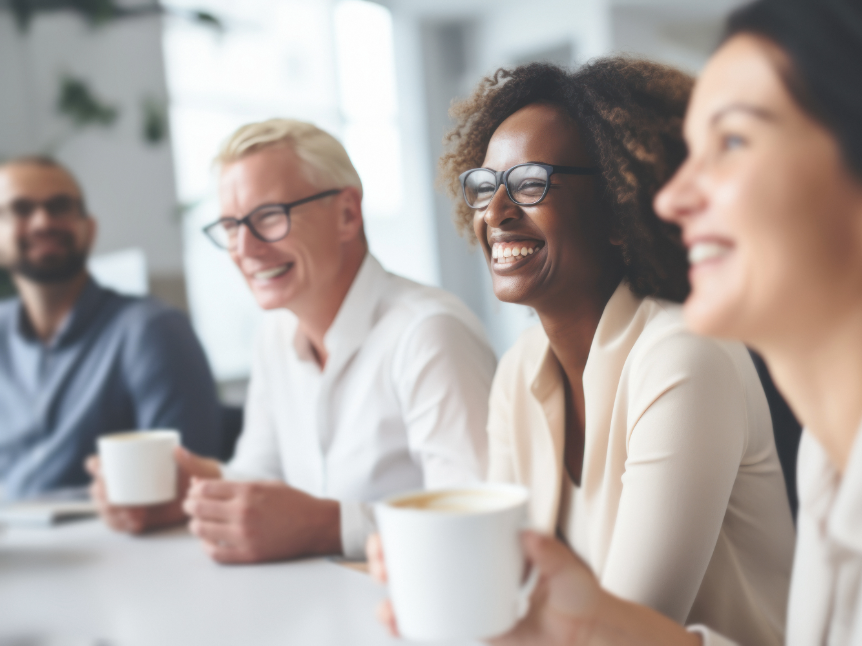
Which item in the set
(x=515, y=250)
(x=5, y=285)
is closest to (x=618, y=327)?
(x=515, y=250)

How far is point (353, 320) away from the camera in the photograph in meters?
1.57

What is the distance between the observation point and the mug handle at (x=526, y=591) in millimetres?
598

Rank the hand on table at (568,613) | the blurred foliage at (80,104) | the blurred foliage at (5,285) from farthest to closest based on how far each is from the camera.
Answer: the blurred foliage at (80,104)
the blurred foliage at (5,285)
the hand on table at (568,613)

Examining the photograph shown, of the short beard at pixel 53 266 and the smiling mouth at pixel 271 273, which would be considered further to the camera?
the short beard at pixel 53 266

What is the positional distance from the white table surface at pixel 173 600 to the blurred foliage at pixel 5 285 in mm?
1720

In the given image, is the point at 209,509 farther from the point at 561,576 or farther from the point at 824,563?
the point at 824,563

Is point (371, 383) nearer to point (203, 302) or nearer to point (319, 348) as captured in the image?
point (319, 348)

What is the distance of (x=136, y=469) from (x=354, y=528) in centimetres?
42

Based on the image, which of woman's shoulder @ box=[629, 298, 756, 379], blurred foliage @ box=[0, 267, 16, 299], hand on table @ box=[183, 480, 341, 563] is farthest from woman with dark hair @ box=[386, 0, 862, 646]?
blurred foliage @ box=[0, 267, 16, 299]

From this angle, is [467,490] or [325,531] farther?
[325,531]

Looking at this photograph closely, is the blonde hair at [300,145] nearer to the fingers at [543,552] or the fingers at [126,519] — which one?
the fingers at [126,519]

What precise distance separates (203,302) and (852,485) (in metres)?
4.64

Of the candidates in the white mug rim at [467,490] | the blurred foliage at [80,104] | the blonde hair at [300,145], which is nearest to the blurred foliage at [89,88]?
the blurred foliage at [80,104]

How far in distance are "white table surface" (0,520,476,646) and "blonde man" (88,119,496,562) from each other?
0.49 feet
